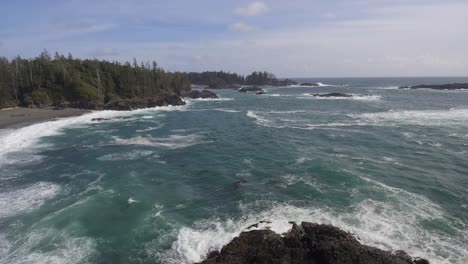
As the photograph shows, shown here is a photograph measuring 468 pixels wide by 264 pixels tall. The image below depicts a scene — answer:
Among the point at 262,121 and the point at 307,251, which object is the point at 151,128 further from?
the point at 307,251

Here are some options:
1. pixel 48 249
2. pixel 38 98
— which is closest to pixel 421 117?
pixel 48 249

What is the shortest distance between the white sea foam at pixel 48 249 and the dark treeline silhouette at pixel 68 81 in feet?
288

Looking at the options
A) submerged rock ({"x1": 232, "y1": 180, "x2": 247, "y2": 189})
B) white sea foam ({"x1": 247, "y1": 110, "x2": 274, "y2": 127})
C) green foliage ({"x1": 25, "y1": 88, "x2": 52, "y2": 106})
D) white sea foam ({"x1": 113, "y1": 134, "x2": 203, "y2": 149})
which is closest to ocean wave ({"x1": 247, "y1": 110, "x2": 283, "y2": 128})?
white sea foam ({"x1": 247, "y1": 110, "x2": 274, "y2": 127})

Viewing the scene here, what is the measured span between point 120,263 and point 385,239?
18.2 meters

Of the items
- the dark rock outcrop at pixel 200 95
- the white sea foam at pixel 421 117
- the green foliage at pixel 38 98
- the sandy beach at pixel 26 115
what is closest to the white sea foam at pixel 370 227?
the white sea foam at pixel 421 117

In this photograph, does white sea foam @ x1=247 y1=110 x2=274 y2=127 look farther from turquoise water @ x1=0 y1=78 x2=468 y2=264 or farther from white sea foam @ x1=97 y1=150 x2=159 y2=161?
white sea foam @ x1=97 y1=150 x2=159 y2=161

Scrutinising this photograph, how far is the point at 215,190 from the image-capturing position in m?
36.0

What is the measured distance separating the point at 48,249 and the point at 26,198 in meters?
11.7

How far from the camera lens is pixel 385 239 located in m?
25.2

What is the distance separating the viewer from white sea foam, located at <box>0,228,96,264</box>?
24.3 meters

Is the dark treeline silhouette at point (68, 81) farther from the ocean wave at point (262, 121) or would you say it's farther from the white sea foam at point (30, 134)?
the ocean wave at point (262, 121)

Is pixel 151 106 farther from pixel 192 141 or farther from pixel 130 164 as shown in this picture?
pixel 130 164

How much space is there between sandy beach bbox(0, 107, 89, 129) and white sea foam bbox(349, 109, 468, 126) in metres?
71.4

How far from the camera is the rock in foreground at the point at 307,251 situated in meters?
21.2
